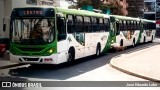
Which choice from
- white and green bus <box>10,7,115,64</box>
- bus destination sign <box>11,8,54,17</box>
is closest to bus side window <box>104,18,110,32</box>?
white and green bus <box>10,7,115,64</box>

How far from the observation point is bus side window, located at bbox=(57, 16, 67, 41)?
17.5m

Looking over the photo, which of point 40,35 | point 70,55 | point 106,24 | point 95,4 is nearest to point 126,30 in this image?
point 106,24

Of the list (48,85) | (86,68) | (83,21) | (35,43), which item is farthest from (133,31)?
(48,85)

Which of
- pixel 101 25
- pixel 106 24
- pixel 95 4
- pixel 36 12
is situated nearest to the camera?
pixel 36 12

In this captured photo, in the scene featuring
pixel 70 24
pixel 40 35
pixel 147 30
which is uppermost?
pixel 70 24

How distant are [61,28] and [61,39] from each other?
519mm

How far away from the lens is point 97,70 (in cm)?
1816

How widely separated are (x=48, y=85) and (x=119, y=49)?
19.4 metres

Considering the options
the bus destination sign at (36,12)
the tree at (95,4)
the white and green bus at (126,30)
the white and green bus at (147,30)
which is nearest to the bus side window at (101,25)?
the white and green bus at (126,30)

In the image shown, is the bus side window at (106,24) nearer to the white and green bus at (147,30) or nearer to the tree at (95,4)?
the white and green bus at (147,30)

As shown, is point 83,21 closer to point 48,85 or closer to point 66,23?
point 66,23

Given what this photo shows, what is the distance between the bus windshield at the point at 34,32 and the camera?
16.9 metres

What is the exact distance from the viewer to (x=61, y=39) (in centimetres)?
1772

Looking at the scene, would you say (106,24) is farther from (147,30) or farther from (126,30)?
(147,30)
